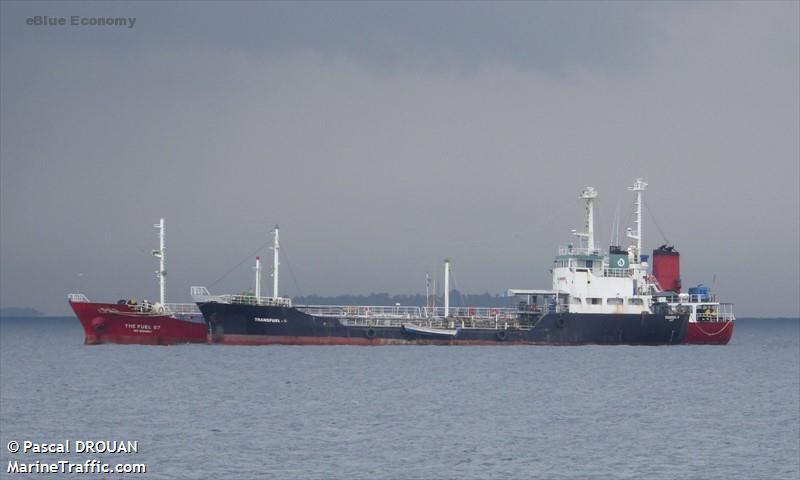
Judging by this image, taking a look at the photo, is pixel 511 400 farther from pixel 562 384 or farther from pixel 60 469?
pixel 60 469

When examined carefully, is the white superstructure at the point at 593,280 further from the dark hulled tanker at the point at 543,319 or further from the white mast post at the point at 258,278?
the white mast post at the point at 258,278

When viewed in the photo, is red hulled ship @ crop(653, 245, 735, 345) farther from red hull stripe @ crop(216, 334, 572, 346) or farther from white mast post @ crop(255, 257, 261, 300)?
white mast post @ crop(255, 257, 261, 300)

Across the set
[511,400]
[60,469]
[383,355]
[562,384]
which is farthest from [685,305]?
[60,469]

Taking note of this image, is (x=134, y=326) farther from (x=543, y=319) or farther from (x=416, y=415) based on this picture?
(x=416, y=415)

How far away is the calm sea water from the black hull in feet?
8.80

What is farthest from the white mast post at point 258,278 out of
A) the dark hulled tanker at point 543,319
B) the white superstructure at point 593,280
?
the white superstructure at point 593,280

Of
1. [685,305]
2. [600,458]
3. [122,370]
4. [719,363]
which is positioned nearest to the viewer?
[600,458]

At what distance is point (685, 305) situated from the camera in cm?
8888

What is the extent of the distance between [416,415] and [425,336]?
37.7 metres

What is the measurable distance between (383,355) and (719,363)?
2361cm

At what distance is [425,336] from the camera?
83875 millimetres

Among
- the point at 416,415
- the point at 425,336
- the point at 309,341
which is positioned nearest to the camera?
the point at 416,415

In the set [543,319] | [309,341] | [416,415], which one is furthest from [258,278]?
[416,415]

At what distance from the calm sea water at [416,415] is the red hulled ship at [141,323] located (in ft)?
10.3
